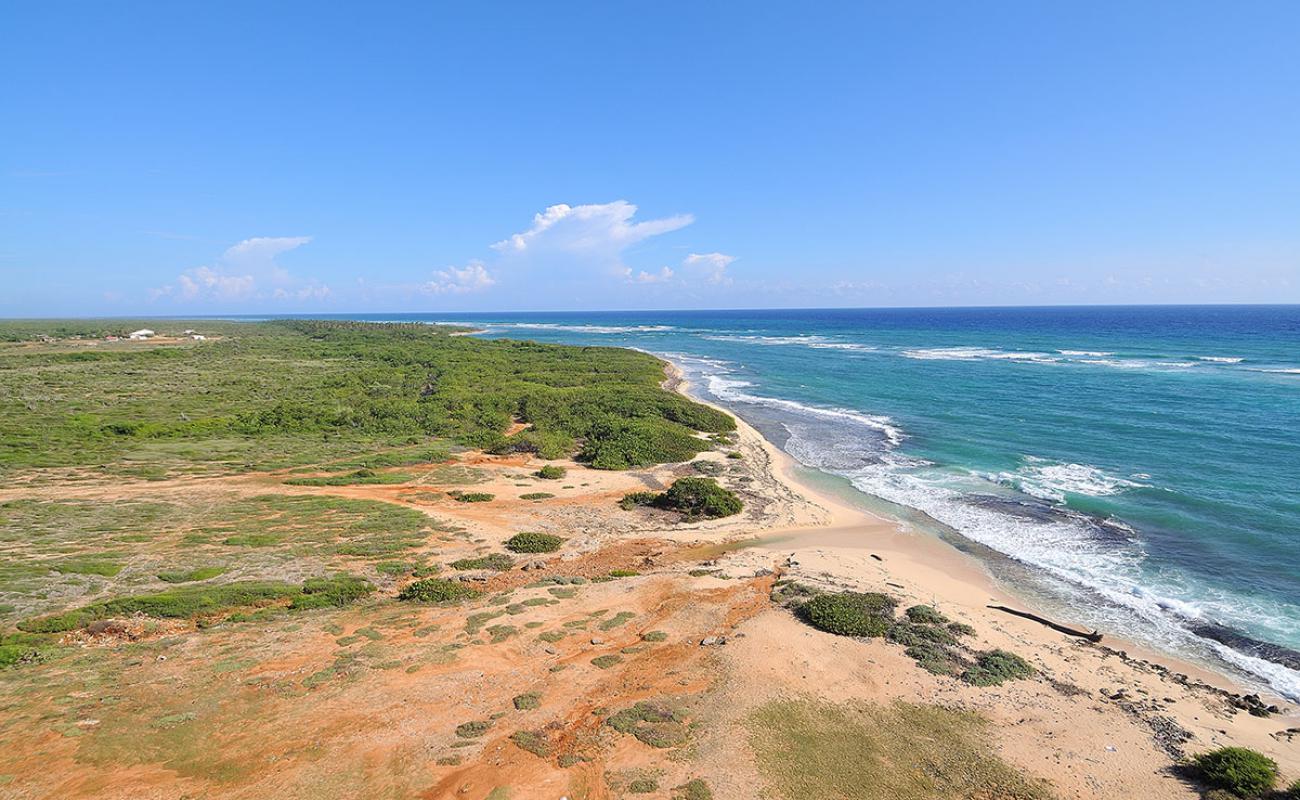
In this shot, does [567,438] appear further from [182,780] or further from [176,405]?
[176,405]

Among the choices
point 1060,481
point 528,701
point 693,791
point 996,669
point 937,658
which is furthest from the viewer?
point 1060,481

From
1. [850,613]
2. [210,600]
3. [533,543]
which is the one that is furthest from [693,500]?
[210,600]

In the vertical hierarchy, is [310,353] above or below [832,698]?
above

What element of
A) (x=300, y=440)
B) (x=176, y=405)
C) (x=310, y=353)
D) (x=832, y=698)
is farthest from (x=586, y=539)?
(x=310, y=353)

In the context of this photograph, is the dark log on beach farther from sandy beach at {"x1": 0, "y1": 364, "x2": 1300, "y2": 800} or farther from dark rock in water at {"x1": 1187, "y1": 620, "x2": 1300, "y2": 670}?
dark rock in water at {"x1": 1187, "y1": 620, "x2": 1300, "y2": 670}

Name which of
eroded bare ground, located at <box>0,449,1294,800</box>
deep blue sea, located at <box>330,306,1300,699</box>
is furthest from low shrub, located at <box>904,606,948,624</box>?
deep blue sea, located at <box>330,306,1300,699</box>

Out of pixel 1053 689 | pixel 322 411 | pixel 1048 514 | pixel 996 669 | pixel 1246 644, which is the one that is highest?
pixel 322 411

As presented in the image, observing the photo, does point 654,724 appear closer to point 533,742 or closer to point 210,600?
point 533,742
